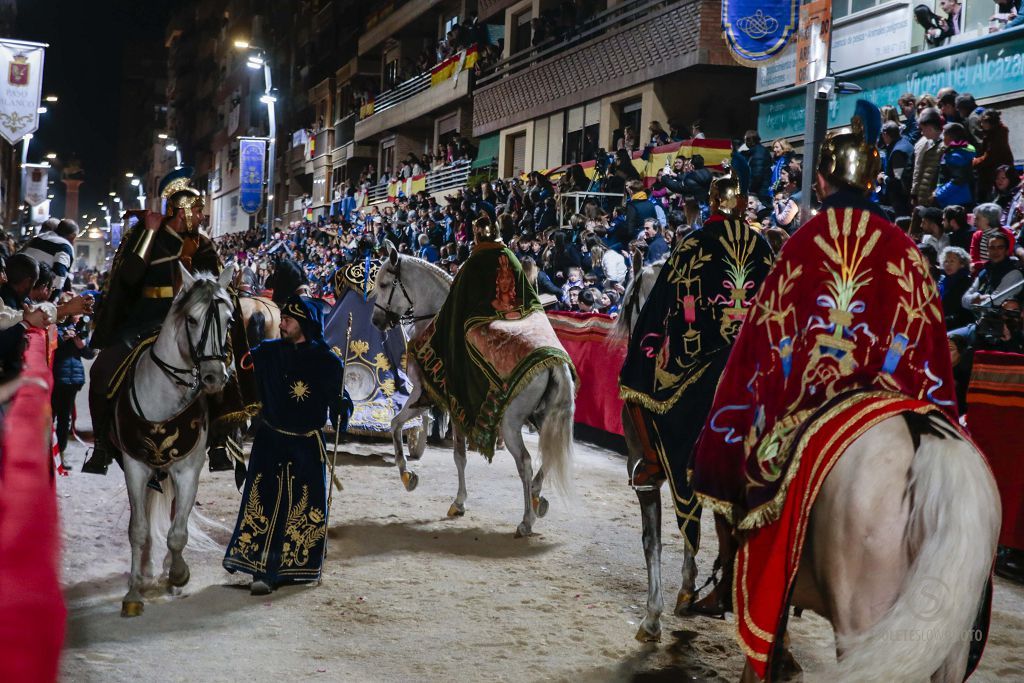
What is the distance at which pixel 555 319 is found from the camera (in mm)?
14508

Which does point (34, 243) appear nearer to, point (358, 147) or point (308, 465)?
point (308, 465)

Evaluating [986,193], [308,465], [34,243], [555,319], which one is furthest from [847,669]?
[555,319]

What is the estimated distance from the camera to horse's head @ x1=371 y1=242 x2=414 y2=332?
1001 cm

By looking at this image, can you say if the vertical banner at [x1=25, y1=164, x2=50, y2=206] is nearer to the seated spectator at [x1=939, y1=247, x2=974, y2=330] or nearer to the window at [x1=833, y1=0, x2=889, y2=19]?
the window at [x1=833, y1=0, x2=889, y2=19]

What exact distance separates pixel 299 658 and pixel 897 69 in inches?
594

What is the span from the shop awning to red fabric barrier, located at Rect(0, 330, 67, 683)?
108 feet

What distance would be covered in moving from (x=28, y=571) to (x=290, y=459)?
5388mm

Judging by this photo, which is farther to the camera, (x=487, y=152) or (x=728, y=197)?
(x=487, y=152)

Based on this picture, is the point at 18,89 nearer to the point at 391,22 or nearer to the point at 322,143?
the point at 391,22

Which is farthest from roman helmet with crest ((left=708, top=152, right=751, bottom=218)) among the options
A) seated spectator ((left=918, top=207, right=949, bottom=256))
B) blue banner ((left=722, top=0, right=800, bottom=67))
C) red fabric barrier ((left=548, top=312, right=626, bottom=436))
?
blue banner ((left=722, top=0, right=800, bottom=67))

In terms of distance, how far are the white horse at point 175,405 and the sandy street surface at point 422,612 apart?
14.8 inches

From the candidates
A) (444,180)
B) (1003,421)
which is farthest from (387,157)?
(1003,421)

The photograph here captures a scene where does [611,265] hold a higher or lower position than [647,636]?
higher

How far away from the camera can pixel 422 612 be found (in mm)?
6113
